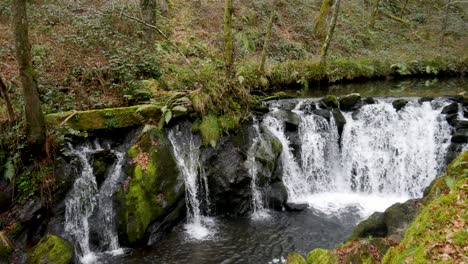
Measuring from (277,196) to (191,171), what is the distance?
2.61m

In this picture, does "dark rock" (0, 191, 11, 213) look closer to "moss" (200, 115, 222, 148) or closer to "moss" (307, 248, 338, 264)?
"moss" (200, 115, 222, 148)

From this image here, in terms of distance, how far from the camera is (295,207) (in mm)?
9883

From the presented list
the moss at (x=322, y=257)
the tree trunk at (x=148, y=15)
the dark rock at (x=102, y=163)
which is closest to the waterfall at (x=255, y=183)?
the moss at (x=322, y=257)

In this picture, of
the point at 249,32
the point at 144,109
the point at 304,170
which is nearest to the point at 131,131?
the point at 144,109

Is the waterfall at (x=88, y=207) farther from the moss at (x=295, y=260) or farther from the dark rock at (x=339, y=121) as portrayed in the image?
the dark rock at (x=339, y=121)

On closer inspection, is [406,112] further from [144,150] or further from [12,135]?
[12,135]

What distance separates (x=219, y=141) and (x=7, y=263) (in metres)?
5.76

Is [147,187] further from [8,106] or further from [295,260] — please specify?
[295,260]

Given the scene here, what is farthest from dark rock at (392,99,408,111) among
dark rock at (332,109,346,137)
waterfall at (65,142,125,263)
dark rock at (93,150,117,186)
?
dark rock at (93,150,117,186)

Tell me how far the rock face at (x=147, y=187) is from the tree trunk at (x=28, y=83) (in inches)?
84.4

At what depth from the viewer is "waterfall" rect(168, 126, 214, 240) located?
9484mm

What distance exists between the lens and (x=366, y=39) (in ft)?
81.1

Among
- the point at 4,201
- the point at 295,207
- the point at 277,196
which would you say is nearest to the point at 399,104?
the point at 295,207

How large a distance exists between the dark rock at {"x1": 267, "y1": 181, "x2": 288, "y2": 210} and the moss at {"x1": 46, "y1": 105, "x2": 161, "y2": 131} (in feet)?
12.9
